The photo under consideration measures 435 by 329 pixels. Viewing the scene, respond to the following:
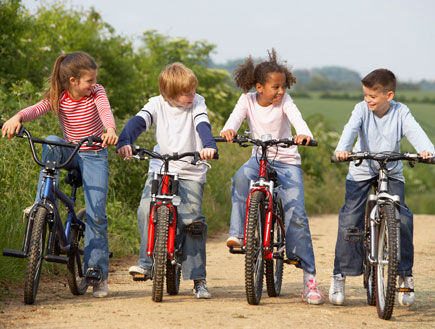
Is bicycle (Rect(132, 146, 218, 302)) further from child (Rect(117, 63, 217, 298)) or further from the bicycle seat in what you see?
the bicycle seat

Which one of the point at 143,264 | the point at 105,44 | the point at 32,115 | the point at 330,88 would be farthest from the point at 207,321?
the point at 330,88

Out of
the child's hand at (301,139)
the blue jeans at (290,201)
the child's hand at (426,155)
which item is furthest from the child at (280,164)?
the child's hand at (426,155)

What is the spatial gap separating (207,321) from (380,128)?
2254 mm

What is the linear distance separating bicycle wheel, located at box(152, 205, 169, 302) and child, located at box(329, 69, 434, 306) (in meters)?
1.53

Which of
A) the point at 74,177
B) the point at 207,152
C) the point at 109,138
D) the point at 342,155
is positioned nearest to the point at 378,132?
the point at 342,155

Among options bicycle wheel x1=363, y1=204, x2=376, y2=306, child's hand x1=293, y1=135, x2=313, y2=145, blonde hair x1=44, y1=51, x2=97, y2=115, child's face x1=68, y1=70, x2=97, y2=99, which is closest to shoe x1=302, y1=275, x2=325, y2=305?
bicycle wheel x1=363, y1=204, x2=376, y2=306

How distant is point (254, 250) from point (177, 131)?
3.94ft

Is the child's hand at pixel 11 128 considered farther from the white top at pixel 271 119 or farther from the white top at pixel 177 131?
the white top at pixel 271 119

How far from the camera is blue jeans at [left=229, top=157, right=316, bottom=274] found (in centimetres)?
627

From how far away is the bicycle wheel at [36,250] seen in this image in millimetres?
5535

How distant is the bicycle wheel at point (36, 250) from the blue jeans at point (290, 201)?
158cm

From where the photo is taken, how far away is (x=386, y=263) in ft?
18.8

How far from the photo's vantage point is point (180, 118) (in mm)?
6207

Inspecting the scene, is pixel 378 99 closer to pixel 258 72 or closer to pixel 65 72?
pixel 258 72
